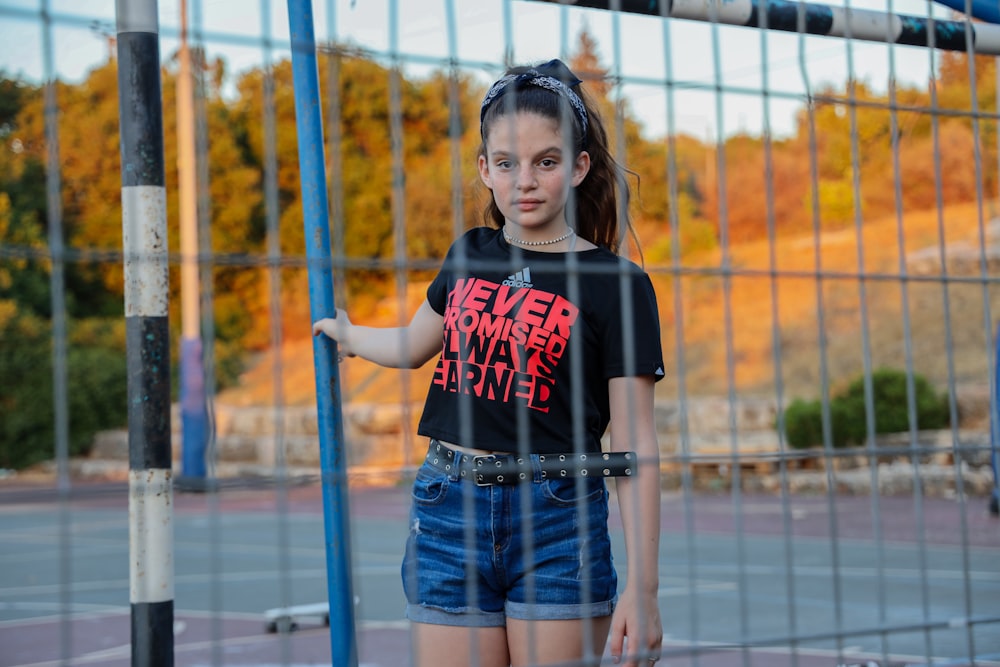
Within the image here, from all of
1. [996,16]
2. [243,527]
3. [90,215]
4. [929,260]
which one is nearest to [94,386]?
[90,215]

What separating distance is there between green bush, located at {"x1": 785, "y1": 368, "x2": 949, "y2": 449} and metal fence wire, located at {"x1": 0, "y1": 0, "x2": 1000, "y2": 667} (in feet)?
0.19

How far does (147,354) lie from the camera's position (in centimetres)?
210

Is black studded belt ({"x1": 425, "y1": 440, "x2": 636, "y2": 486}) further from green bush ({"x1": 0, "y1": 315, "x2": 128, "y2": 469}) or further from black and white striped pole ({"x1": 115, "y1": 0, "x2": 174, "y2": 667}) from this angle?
green bush ({"x1": 0, "y1": 315, "x2": 128, "y2": 469})

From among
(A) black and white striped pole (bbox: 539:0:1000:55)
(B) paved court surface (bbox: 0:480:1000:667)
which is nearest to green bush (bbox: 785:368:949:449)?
(B) paved court surface (bbox: 0:480:1000:667)

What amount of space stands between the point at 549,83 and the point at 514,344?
19.9 inches

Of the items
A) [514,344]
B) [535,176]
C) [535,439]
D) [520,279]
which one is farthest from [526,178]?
[535,439]

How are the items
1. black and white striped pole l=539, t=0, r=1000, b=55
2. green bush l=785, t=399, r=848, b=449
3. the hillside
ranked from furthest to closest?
the hillside, green bush l=785, t=399, r=848, b=449, black and white striped pole l=539, t=0, r=1000, b=55

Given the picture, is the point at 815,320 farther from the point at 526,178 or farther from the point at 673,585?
the point at 526,178

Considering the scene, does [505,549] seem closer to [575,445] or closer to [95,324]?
[575,445]

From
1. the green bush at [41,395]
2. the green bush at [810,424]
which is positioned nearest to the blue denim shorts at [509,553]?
the green bush at [810,424]

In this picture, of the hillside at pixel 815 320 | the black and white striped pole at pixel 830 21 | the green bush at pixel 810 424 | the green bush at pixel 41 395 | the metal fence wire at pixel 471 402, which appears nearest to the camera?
the metal fence wire at pixel 471 402

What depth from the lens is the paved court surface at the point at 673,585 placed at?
10.8 feet

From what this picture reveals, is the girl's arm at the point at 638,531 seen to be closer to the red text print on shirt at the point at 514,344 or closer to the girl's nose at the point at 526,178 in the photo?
the red text print on shirt at the point at 514,344

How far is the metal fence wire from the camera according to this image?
1840mm
